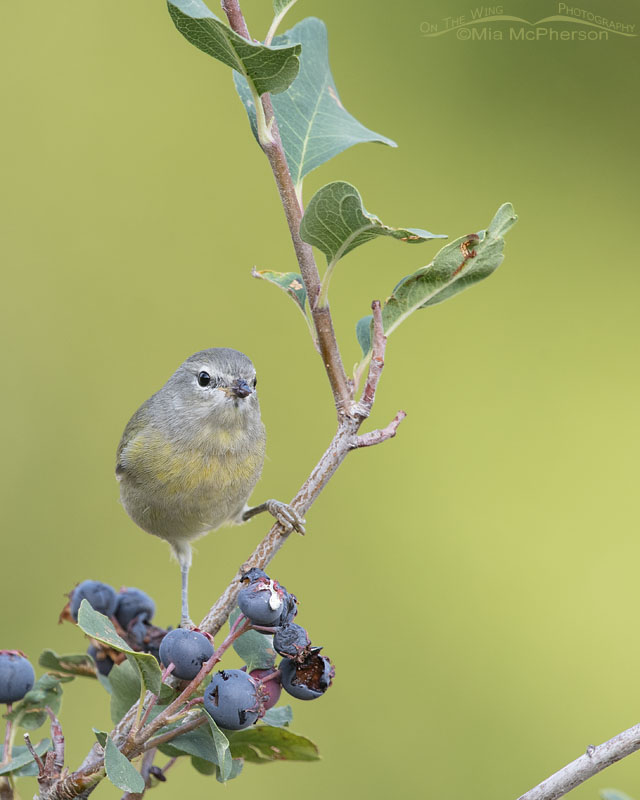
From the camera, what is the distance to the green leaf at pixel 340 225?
4.60ft

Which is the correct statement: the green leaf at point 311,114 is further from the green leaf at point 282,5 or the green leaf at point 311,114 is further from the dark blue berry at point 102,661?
the dark blue berry at point 102,661

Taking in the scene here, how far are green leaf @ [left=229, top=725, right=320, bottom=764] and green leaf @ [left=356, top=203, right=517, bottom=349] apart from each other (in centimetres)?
69

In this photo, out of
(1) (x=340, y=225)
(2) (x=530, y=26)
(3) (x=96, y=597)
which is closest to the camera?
(1) (x=340, y=225)

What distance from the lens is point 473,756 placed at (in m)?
3.89

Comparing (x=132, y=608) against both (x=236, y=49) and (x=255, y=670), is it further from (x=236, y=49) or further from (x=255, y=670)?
(x=236, y=49)

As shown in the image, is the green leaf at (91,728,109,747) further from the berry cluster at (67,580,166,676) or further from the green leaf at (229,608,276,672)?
the berry cluster at (67,580,166,676)

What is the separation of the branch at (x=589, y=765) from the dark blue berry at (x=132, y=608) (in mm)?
949

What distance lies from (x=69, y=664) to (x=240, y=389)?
3.47ft

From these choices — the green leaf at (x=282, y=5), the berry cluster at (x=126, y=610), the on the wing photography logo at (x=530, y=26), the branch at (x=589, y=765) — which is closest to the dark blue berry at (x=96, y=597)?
the berry cluster at (x=126, y=610)

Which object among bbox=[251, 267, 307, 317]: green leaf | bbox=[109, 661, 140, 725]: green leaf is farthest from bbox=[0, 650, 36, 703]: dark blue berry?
bbox=[251, 267, 307, 317]: green leaf

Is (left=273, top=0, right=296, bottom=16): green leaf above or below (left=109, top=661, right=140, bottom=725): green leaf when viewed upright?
above

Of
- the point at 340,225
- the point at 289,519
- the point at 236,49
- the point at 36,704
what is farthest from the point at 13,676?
the point at 236,49

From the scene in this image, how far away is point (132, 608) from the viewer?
6.39 ft

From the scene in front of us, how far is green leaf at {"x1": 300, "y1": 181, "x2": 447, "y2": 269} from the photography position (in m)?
1.40
